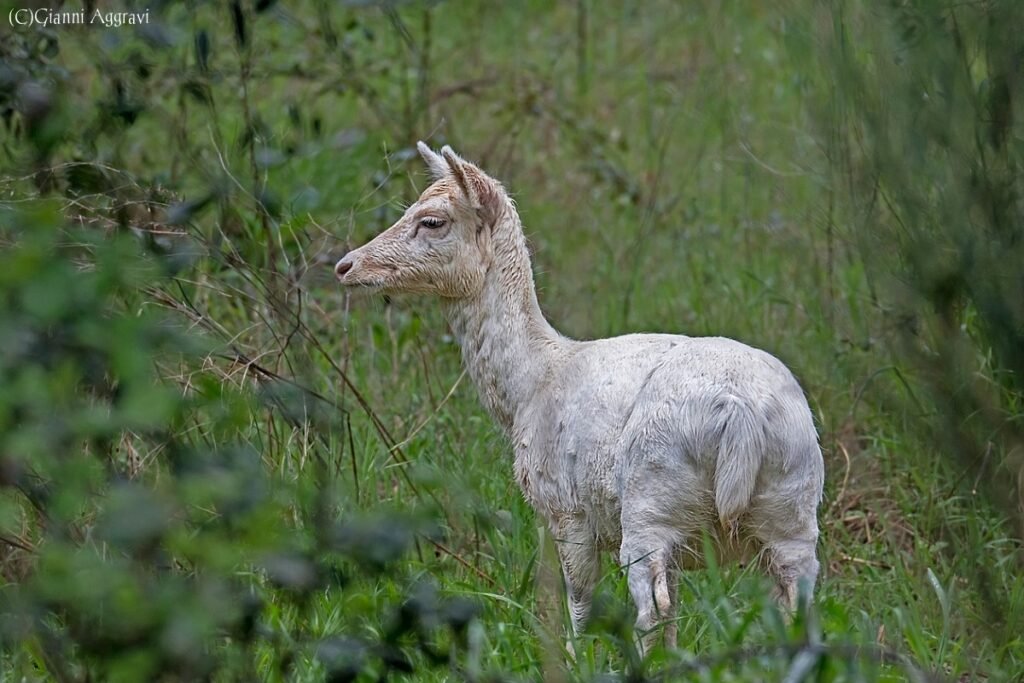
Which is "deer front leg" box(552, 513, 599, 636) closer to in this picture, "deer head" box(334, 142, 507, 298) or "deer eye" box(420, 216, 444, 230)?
"deer head" box(334, 142, 507, 298)

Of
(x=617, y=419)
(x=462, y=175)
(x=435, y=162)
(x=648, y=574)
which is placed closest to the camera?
(x=648, y=574)

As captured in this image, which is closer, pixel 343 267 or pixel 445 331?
pixel 343 267

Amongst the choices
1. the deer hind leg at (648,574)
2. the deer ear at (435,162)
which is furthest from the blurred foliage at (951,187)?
the deer ear at (435,162)

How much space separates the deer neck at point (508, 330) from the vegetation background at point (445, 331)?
35 cm

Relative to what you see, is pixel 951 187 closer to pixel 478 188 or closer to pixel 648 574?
pixel 648 574

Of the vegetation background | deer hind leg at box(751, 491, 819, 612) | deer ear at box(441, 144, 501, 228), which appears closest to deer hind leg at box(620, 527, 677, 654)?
the vegetation background

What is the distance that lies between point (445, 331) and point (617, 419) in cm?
218

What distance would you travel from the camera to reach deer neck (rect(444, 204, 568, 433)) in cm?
469

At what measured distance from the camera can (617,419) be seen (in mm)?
4273

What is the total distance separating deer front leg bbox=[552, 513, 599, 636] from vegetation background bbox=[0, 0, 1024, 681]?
0.25 feet

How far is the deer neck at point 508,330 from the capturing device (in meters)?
4.69

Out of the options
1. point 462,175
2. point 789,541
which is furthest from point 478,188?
point 789,541

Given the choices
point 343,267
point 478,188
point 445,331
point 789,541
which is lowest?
point 789,541

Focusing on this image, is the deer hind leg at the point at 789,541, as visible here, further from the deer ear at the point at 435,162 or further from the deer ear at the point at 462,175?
the deer ear at the point at 435,162
